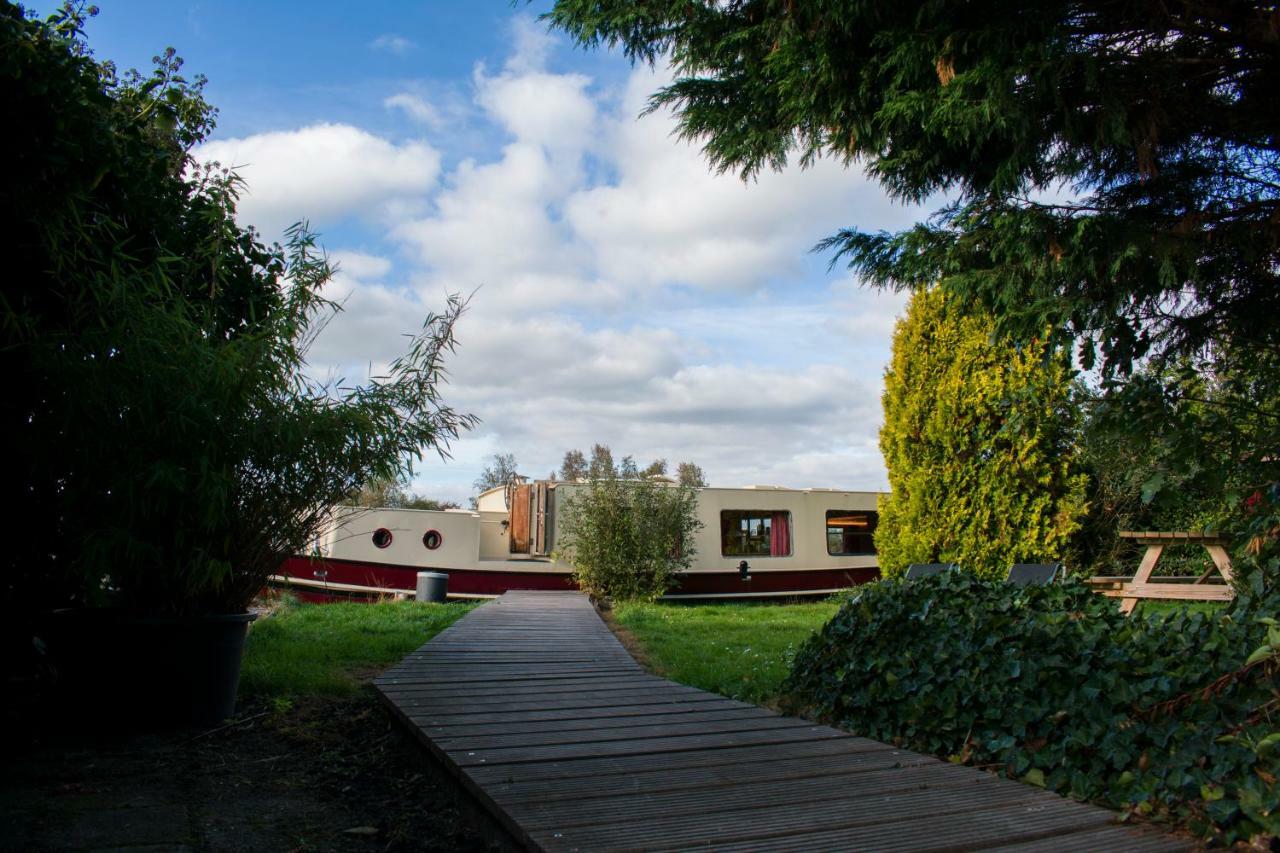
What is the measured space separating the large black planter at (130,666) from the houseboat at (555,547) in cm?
1003

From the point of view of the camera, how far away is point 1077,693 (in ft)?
10.0

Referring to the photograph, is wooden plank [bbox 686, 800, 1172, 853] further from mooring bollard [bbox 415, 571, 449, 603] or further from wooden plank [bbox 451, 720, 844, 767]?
mooring bollard [bbox 415, 571, 449, 603]

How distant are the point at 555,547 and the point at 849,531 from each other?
6.52m

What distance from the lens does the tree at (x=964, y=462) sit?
33.3 feet

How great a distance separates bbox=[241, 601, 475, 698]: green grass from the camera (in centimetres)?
512

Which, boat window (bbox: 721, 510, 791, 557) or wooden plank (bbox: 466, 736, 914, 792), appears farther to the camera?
boat window (bbox: 721, 510, 791, 557)

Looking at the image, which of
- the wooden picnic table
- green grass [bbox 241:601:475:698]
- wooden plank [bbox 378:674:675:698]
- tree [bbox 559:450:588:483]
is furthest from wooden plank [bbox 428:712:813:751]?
tree [bbox 559:450:588:483]

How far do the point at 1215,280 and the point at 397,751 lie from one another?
4.94 metres

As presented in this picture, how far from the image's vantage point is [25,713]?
11.6 feet

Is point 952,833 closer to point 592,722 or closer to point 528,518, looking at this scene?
point 592,722

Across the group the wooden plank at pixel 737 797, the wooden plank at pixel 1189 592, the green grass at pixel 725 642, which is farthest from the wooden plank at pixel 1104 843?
the wooden plank at pixel 1189 592

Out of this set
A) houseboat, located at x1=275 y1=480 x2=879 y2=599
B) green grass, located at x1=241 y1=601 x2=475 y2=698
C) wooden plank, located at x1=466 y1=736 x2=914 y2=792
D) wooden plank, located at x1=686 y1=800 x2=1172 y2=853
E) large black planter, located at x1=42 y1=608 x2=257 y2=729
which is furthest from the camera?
houseboat, located at x1=275 y1=480 x2=879 y2=599

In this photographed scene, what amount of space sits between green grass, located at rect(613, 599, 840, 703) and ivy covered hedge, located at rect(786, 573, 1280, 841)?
0.93m

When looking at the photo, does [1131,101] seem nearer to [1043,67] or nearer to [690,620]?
[1043,67]
